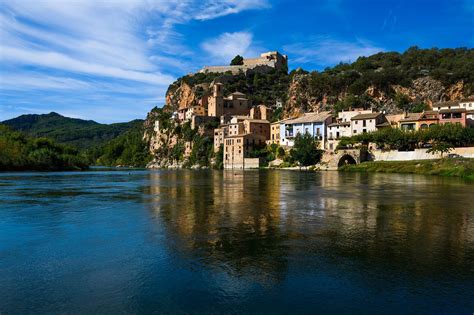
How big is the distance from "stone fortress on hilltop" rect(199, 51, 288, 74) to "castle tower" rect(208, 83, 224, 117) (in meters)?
26.6

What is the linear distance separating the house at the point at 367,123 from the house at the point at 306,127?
8075 millimetres

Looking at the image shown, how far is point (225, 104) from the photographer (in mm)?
128750

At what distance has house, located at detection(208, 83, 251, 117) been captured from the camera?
127312 millimetres

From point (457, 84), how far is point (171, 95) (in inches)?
4105

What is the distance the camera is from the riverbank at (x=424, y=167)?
51.9m

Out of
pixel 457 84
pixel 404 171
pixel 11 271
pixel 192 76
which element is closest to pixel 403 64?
pixel 457 84

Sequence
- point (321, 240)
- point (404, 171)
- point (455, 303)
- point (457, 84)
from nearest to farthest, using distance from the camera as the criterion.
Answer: point (455, 303) → point (321, 240) → point (404, 171) → point (457, 84)

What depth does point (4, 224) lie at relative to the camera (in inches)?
720

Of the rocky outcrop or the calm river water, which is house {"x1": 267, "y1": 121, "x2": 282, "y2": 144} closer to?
the rocky outcrop

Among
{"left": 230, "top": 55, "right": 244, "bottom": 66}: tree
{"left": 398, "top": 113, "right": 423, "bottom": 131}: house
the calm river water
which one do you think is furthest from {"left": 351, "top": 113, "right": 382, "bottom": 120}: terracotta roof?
{"left": 230, "top": 55, "right": 244, "bottom": 66}: tree

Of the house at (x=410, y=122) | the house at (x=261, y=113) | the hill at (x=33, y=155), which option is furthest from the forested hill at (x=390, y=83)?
the hill at (x=33, y=155)

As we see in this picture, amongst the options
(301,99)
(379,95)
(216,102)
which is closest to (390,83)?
(379,95)

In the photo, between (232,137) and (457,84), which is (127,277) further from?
(457,84)

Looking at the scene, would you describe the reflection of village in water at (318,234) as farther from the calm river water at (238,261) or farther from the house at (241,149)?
the house at (241,149)
